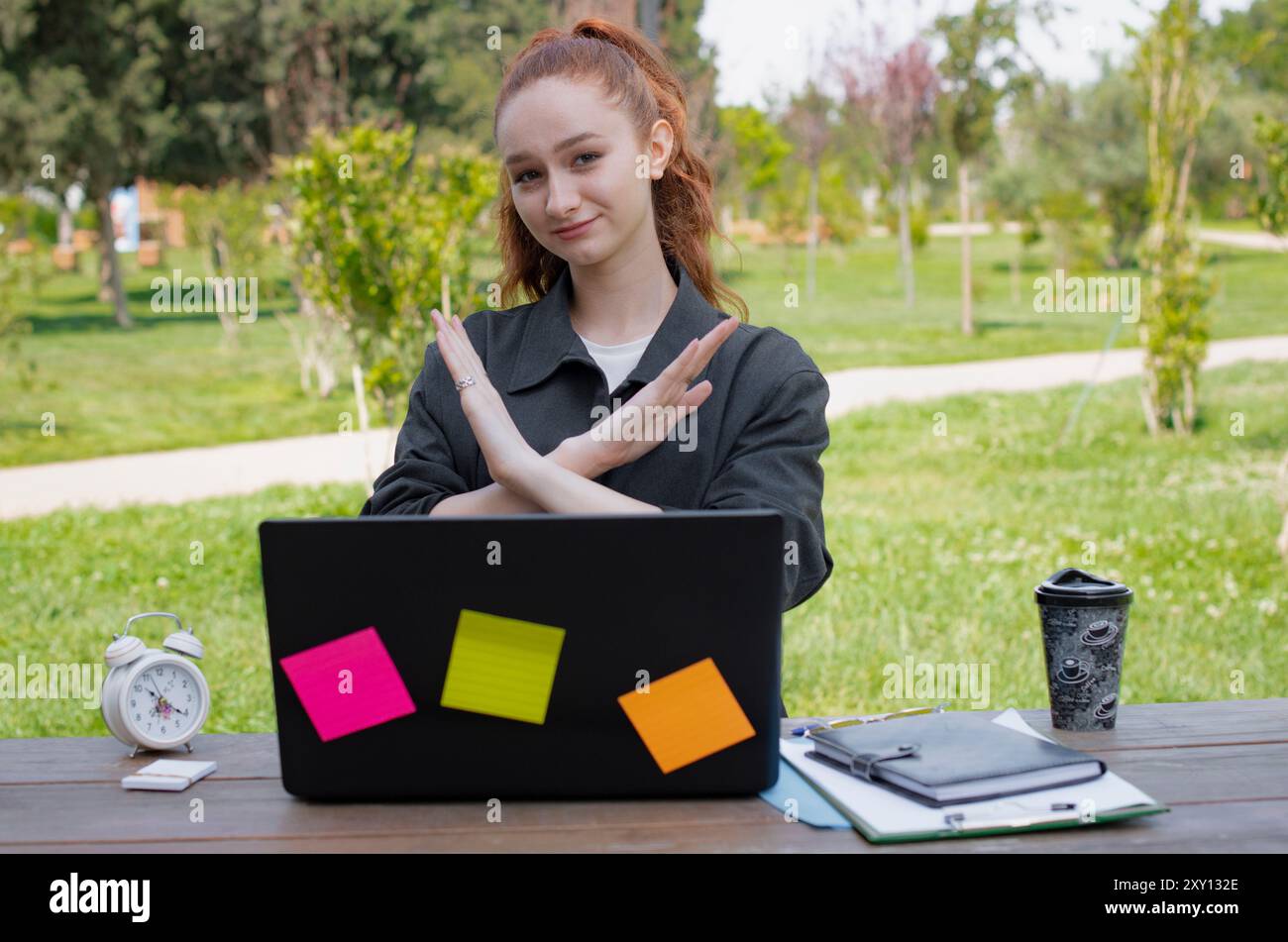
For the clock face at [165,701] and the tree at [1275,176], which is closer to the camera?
the clock face at [165,701]

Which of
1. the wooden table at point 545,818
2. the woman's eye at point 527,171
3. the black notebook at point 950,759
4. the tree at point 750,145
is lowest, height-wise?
the wooden table at point 545,818

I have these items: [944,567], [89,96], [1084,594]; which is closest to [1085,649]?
[1084,594]

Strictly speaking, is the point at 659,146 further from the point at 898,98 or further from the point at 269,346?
the point at 269,346

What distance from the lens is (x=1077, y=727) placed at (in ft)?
6.47

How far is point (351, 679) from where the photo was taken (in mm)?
1546

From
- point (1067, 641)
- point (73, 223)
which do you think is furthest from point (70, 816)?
point (73, 223)

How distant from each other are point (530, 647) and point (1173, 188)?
802 centimetres

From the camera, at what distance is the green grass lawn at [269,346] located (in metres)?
11.4

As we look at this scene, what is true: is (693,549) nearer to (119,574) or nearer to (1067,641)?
(1067,641)

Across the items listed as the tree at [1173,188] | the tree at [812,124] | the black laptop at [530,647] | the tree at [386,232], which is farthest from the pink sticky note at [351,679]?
the tree at [812,124]

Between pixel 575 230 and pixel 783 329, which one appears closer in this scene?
pixel 575 230

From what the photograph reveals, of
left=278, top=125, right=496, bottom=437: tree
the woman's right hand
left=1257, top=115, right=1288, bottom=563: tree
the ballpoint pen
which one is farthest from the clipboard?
left=1257, top=115, right=1288, bottom=563: tree

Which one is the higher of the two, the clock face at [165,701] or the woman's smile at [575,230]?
the woman's smile at [575,230]

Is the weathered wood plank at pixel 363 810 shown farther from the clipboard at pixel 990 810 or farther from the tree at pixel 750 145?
the tree at pixel 750 145
